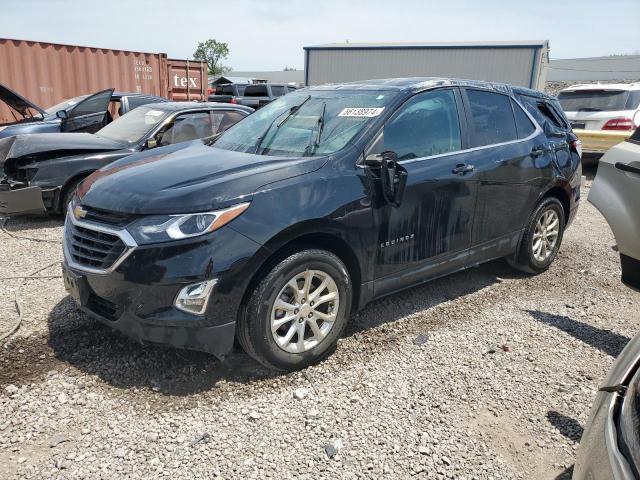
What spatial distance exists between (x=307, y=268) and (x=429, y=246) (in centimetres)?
116

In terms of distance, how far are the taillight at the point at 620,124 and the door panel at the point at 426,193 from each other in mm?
7140

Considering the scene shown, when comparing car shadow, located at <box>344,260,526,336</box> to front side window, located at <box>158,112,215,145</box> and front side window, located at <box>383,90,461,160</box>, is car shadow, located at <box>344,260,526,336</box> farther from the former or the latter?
front side window, located at <box>158,112,215,145</box>

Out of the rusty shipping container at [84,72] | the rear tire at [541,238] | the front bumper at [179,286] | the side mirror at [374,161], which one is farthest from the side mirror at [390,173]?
the rusty shipping container at [84,72]

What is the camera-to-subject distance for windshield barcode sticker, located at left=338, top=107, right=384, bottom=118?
358cm

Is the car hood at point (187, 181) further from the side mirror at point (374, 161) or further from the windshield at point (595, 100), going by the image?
the windshield at point (595, 100)

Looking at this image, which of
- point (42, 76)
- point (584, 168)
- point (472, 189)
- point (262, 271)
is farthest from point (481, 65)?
point (262, 271)

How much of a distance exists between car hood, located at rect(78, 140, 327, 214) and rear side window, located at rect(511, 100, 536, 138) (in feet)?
7.46

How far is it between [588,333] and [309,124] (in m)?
2.62

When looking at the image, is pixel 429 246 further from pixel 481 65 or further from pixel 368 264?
pixel 481 65

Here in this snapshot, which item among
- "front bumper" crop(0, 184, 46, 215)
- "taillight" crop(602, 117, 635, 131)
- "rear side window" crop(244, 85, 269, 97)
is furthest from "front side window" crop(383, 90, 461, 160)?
"rear side window" crop(244, 85, 269, 97)

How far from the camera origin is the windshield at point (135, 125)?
6.75 m

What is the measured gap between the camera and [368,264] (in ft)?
11.3

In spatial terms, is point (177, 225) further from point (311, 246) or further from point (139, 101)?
point (139, 101)

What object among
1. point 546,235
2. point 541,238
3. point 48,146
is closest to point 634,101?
point 546,235
